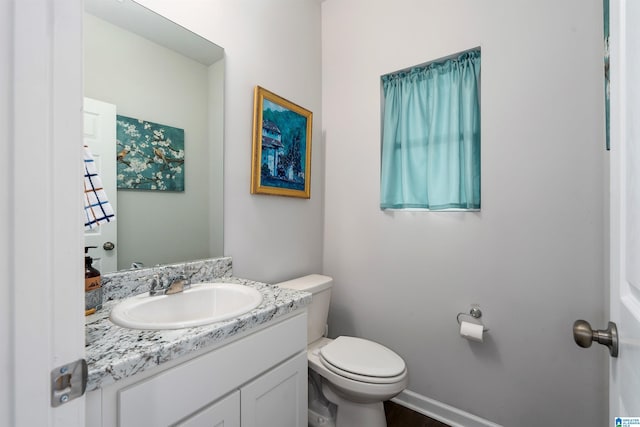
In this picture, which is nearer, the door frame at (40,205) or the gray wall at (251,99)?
the door frame at (40,205)

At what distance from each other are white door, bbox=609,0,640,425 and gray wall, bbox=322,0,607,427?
0.85 m

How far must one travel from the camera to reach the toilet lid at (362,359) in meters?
1.23

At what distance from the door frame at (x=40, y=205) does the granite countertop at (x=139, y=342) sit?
21cm

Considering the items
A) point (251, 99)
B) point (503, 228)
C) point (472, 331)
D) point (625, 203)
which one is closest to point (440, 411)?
point (472, 331)

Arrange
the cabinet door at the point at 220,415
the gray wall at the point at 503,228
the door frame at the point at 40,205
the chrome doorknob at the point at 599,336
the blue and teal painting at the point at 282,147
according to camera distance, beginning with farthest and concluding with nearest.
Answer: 1. the blue and teal painting at the point at 282,147
2. the gray wall at the point at 503,228
3. the cabinet door at the point at 220,415
4. the chrome doorknob at the point at 599,336
5. the door frame at the point at 40,205

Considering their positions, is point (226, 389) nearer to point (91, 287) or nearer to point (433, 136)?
point (91, 287)

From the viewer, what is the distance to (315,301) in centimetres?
161

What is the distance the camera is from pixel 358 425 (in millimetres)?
1298

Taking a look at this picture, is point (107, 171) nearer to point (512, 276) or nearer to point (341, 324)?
point (341, 324)

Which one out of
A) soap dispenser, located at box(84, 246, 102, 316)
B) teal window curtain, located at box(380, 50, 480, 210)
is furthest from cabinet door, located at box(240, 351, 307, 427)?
teal window curtain, located at box(380, 50, 480, 210)

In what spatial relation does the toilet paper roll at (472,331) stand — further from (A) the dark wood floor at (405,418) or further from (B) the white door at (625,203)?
(B) the white door at (625,203)

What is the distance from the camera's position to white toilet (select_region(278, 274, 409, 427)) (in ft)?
3.95

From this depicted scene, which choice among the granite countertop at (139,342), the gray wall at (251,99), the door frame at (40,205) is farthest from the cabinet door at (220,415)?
the gray wall at (251,99)

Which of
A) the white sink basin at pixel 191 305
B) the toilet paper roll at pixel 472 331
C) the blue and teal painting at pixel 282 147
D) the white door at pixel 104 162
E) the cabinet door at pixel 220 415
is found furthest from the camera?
the blue and teal painting at pixel 282 147
